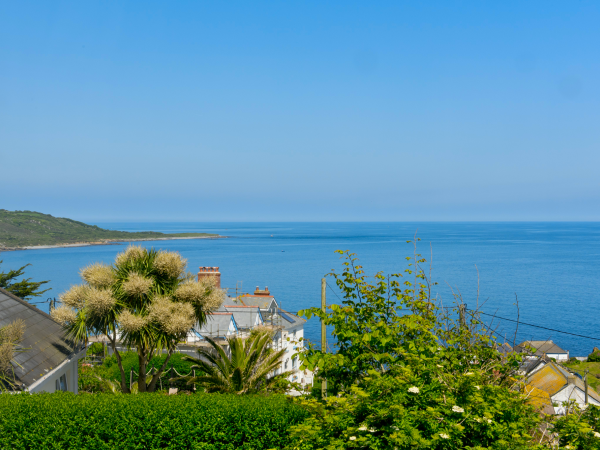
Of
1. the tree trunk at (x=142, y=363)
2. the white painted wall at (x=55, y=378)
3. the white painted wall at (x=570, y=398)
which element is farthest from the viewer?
the tree trunk at (x=142, y=363)

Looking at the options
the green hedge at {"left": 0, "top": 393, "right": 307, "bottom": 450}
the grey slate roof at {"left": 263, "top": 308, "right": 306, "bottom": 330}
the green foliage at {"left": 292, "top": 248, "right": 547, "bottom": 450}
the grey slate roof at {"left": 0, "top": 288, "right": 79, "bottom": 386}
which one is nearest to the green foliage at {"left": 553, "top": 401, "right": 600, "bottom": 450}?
the green foliage at {"left": 292, "top": 248, "right": 547, "bottom": 450}

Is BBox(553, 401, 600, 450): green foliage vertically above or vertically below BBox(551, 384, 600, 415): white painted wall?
above

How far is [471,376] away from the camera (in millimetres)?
5422

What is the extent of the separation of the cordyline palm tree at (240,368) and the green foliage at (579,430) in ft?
34.9

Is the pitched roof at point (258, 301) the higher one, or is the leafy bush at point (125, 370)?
the pitched roof at point (258, 301)

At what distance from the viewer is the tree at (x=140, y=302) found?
1266 cm

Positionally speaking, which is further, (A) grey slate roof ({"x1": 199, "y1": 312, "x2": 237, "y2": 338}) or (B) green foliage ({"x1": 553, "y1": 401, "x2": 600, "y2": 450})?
(A) grey slate roof ({"x1": 199, "y1": 312, "x2": 237, "y2": 338})

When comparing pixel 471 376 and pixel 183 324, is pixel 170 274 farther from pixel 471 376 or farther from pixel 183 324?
pixel 471 376

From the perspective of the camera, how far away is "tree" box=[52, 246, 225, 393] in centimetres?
1266

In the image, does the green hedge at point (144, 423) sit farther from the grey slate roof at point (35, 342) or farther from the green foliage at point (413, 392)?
the green foliage at point (413, 392)

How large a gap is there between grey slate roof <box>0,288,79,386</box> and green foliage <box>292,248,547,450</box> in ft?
23.0

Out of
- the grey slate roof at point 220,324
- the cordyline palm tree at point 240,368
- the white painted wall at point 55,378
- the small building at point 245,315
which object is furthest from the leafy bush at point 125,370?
the small building at point 245,315

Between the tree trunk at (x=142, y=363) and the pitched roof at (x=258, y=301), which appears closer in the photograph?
the tree trunk at (x=142, y=363)

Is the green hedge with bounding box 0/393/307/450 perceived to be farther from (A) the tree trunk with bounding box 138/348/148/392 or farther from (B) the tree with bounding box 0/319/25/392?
Result: (A) the tree trunk with bounding box 138/348/148/392
